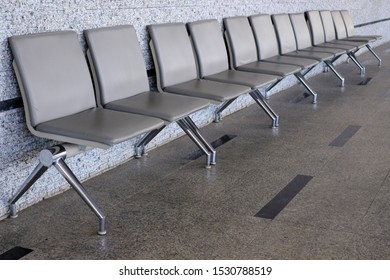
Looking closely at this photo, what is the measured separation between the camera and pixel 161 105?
258 centimetres

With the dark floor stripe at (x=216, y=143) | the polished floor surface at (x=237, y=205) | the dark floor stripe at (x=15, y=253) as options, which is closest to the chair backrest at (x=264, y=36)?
the polished floor surface at (x=237, y=205)

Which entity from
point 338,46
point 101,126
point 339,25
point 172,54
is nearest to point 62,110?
point 101,126

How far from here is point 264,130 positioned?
12.6ft

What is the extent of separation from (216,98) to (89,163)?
2.65ft

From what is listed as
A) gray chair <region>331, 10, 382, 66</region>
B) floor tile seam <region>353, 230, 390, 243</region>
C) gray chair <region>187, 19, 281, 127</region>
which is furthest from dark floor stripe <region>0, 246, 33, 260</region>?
gray chair <region>331, 10, 382, 66</region>

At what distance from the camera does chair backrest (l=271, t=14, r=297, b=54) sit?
15.3 ft

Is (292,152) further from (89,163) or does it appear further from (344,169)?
(89,163)

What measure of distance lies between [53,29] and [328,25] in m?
4.26

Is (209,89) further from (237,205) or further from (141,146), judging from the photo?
(237,205)

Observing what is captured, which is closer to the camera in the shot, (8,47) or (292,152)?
(8,47)

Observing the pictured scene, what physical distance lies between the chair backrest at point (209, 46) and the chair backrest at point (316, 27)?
2.10 meters

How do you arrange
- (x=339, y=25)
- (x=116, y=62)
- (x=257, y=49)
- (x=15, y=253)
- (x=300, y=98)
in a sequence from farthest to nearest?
(x=339, y=25)
(x=300, y=98)
(x=257, y=49)
(x=116, y=62)
(x=15, y=253)
